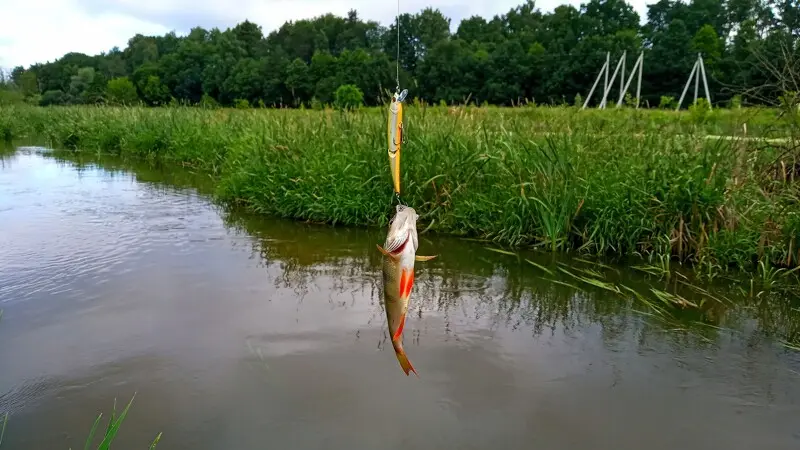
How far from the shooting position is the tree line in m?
50.1

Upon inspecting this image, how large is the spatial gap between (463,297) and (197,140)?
10265 mm

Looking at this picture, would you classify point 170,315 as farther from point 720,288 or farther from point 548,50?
point 548,50

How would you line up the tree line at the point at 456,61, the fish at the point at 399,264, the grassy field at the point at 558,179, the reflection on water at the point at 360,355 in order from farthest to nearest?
the tree line at the point at 456,61, the grassy field at the point at 558,179, the reflection on water at the point at 360,355, the fish at the point at 399,264

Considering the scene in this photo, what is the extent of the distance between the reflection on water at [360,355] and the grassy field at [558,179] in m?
0.58

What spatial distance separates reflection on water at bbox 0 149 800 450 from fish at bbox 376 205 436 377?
159 centimetres

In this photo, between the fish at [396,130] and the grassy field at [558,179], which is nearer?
the fish at [396,130]

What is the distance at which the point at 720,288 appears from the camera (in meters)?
5.45

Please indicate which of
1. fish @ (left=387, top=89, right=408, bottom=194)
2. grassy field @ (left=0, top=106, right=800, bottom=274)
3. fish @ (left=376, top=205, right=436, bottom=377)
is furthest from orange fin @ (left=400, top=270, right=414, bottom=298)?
grassy field @ (left=0, top=106, right=800, bottom=274)

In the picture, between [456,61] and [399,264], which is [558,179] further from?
[456,61]

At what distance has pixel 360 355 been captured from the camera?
13.5ft

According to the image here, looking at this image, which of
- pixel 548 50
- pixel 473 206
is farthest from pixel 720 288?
pixel 548 50

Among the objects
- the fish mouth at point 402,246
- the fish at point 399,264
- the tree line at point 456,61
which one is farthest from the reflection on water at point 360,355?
the tree line at point 456,61

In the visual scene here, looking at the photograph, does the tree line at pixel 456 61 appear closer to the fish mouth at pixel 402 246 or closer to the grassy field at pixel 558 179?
the grassy field at pixel 558 179

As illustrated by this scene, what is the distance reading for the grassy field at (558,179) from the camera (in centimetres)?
594
